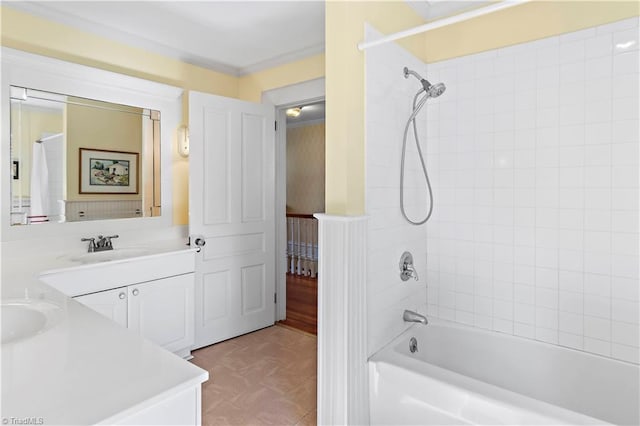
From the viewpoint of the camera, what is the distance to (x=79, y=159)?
108 inches

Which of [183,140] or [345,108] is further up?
[183,140]

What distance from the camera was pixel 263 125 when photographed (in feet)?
11.3

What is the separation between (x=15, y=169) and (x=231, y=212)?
4.82 feet

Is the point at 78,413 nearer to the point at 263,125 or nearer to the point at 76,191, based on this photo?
the point at 76,191

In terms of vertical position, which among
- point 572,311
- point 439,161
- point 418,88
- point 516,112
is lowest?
point 572,311

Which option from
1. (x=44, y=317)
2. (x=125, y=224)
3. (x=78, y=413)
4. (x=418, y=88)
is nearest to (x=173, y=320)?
(x=125, y=224)

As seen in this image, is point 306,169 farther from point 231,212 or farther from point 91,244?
point 91,244

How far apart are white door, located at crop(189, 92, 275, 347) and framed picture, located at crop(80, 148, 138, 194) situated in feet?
1.67

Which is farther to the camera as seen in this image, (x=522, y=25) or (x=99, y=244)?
(x=99, y=244)

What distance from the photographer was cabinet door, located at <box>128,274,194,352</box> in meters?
2.53

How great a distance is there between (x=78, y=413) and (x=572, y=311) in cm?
221

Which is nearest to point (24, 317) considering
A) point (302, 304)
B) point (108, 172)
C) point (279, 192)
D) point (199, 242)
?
point (199, 242)

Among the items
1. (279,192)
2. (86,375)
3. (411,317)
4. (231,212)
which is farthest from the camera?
(279,192)

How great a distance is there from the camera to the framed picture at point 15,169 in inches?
94.3
